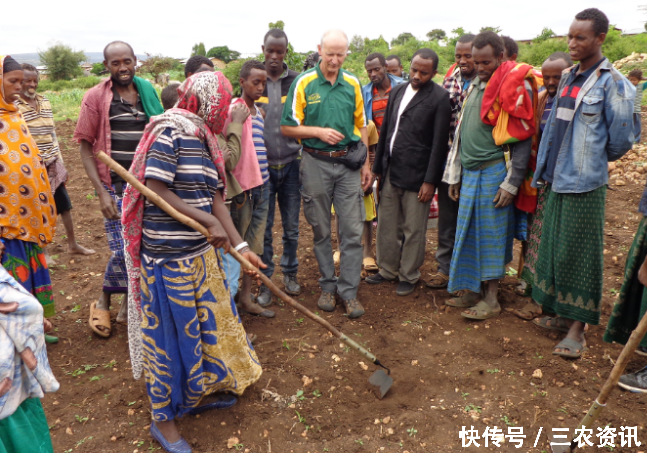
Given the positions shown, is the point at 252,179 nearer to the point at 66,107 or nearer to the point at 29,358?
the point at 29,358

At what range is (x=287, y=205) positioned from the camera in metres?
4.45

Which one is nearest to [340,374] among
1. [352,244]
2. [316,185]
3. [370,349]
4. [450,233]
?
[370,349]

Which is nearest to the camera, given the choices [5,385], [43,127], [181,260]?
[5,385]

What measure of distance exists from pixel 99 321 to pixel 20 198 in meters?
1.20

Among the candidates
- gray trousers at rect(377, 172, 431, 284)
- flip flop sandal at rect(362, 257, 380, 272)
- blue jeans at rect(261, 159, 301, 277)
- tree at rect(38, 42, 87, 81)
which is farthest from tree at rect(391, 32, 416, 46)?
blue jeans at rect(261, 159, 301, 277)

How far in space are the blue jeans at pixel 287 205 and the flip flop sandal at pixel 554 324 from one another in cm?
221

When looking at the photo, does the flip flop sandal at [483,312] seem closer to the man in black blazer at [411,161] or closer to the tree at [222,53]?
the man in black blazer at [411,161]

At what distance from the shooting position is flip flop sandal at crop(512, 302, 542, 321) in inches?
159

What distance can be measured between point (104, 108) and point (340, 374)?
2604mm

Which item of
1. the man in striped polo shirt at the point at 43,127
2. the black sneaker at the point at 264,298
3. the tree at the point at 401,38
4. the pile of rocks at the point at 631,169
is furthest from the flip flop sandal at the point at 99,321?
the tree at the point at 401,38

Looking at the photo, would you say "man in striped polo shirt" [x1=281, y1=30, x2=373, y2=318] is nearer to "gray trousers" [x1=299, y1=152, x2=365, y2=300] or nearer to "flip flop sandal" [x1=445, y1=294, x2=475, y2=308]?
"gray trousers" [x1=299, y1=152, x2=365, y2=300]

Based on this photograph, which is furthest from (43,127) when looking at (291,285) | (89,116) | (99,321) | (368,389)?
(368,389)

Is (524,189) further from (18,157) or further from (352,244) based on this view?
(18,157)

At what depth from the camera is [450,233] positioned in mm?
4645
